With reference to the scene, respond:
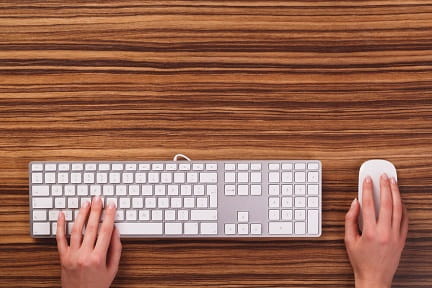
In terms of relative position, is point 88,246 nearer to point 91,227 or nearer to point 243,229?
point 91,227

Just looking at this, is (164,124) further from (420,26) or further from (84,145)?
(420,26)

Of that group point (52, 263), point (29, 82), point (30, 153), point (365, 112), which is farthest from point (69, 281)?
point (365, 112)

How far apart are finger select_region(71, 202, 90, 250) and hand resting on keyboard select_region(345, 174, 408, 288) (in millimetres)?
493

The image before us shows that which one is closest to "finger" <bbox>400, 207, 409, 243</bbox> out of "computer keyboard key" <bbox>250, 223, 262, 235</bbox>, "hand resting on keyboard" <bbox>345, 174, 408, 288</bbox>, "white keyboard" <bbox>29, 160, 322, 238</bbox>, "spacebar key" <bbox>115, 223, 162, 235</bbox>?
"hand resting on keyboard" <bbox>345, 174, 408, 288</bbox>

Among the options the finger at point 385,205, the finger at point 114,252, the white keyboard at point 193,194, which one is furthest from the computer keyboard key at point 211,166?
the finger at point 385,205

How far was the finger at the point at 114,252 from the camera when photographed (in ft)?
3.54

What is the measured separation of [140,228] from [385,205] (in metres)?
0.46

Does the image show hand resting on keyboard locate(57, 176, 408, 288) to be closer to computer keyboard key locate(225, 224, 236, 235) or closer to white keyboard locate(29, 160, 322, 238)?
white keyboard locate(29, 160, 322, 238)

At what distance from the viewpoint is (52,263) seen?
112 centimetres

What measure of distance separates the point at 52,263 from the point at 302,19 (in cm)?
67

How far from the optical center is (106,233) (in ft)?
3.49

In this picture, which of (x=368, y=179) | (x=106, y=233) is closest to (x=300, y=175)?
(x=368, y=179)

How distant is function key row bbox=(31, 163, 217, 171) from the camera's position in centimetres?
108

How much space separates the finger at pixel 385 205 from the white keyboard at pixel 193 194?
0.12 meters
